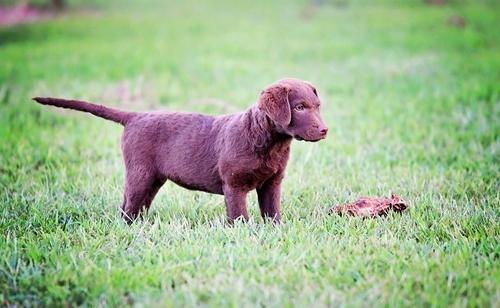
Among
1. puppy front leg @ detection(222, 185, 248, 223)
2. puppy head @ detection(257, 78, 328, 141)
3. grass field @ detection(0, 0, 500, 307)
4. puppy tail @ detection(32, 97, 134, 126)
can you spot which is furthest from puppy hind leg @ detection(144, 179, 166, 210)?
puppy head @ detection(257, 78, 328, 141)

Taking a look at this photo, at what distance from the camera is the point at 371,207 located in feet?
15.0

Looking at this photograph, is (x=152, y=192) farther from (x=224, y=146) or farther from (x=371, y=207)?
(x=371, y=207)

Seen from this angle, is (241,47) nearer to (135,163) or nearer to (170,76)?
(170,76)

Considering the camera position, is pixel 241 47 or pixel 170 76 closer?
pixel 170 76

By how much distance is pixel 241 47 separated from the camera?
48.7 ft

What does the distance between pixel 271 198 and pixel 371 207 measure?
0.78 metres

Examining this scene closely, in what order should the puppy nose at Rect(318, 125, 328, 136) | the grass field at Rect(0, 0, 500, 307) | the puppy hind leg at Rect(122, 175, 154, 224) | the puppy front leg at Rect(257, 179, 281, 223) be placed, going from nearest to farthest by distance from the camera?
the grass field at Rect(0, 0, 500, 307) < the puppy nose at Rect(318, 125, 328, 136) < the puppy front leg at Rect(257, 179, 281, 223) < the puppy hind leg at Rect(122, 175, 154, 224)

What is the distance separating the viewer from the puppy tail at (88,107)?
Result: 463 centimetres

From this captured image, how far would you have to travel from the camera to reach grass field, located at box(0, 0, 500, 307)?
3.30 m

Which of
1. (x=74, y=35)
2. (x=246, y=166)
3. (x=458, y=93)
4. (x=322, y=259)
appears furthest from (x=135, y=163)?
(x=74, y=35)

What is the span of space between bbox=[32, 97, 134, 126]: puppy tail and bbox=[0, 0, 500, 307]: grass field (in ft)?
2.50

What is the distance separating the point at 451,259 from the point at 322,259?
0.75 metres

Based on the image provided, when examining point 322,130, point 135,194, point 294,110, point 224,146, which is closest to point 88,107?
point 135,194

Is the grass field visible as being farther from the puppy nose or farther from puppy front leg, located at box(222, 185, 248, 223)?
the puppy nose
